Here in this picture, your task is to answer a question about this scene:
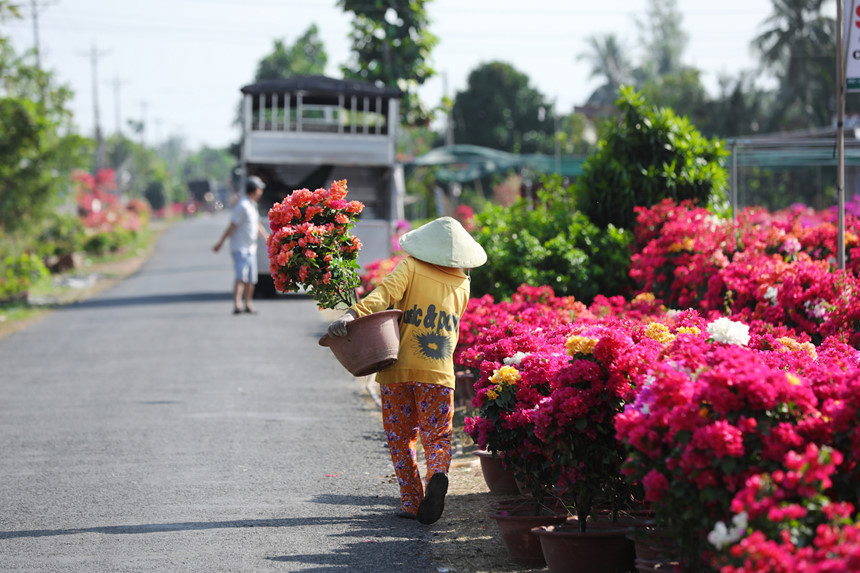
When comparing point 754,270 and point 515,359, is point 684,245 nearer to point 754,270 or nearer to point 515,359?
point 754,270

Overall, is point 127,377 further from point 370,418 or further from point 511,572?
point 511,572

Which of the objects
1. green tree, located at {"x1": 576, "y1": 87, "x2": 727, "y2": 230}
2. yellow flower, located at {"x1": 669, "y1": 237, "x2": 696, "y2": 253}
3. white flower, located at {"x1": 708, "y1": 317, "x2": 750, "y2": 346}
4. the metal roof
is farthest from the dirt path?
the metal roof

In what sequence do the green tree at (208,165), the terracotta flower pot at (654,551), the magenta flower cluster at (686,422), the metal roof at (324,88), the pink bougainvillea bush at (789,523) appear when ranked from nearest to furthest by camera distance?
the pink bougainvillea bush at (789,523), the magenta flower cluster at (686,422), the terracotta flower pot at (654,551), the metal roof at (324,88), the green tree at (208,165)

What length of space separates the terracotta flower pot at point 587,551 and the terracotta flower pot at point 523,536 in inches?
10.9

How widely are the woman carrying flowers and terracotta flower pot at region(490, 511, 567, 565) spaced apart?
646 mm

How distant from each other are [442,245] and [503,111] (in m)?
45.3

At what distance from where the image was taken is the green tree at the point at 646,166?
1202 cm

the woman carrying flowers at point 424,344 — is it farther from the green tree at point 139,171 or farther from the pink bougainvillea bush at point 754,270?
the green tree at point 139,171

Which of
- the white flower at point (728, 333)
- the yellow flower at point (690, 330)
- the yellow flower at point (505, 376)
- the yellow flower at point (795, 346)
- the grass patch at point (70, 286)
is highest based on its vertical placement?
the white flower at point (728, 333)

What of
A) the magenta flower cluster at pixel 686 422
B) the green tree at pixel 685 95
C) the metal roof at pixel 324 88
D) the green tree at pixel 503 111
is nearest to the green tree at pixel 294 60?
the green tree at pixel 503 111

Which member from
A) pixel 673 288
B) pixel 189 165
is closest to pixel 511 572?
pixel 673 288

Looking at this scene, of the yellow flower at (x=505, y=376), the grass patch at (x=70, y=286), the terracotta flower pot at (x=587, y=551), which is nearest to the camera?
the terracotta flower pot at (x=587, y=551)

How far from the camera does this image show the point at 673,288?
9570 mm

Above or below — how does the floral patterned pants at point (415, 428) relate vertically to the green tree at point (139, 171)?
below
